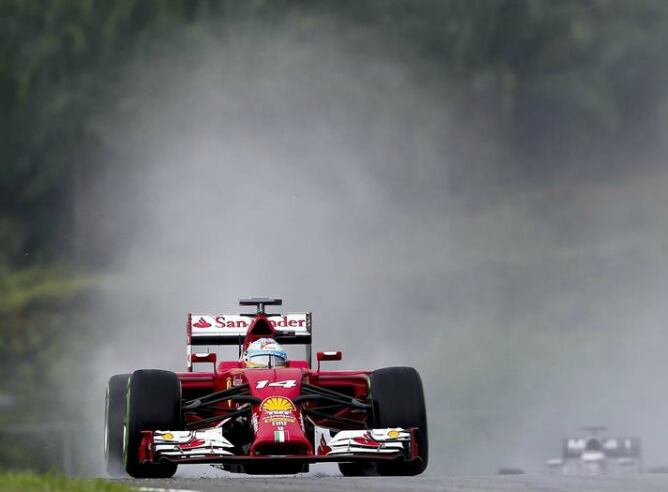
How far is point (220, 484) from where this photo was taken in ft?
52.3

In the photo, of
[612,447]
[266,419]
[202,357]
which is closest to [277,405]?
[266,419]

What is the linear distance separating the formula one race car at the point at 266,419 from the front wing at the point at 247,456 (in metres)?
0.01

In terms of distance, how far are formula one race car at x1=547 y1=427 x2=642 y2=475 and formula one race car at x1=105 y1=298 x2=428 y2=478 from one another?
38.4 ft

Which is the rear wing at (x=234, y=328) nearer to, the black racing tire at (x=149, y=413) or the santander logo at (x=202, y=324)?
the santander logo at (x=202, y=324)

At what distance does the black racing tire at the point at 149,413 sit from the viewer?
18.2 m

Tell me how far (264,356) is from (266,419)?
9.42 feet

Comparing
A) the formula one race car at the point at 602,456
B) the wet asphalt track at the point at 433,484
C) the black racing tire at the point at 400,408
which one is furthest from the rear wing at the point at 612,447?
the wet asphalt track at the point at 433,484

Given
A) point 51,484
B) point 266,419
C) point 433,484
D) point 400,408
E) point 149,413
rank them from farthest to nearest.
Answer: point 400,408, point 149,413, point 266,419, point 433,484, point 51,484

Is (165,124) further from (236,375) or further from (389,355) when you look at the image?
(236,375)

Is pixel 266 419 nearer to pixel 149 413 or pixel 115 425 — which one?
pixel 149 413

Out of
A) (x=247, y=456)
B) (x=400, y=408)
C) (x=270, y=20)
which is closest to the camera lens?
(x=247, y=456)

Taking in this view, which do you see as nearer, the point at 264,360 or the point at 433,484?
the point at 433,484

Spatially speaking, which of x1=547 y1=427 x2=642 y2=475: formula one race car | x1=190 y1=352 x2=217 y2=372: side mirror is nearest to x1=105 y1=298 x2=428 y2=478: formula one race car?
x1=190 y1=352 x2=217 y2=372: side mirror

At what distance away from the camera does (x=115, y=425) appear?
20.4 meters
